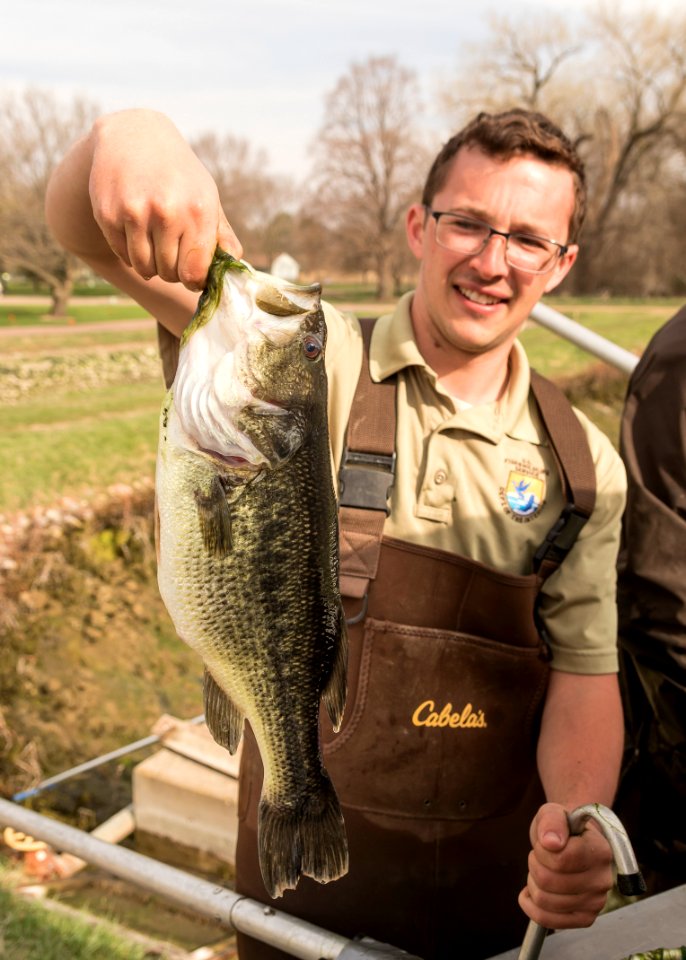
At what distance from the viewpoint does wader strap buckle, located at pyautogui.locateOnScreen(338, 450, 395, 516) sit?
2445 millimetres

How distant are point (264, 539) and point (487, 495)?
1.06 m

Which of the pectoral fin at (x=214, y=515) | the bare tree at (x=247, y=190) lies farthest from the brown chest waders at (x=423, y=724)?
the bare tree at (x=247, y=190)

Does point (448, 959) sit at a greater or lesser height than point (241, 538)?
lesser

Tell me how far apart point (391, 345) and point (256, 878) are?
1.61m

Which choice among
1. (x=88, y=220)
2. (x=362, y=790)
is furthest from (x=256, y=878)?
(x=88, y=220)

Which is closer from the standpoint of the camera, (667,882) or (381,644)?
(381,644)

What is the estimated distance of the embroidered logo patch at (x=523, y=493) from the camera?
8.79 feet

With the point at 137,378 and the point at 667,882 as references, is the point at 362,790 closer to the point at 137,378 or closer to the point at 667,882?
the point at 667,882

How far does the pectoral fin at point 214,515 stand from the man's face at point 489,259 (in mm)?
1193

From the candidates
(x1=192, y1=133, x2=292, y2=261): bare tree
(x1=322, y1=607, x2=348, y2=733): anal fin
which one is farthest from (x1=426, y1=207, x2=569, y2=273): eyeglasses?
(x1=192, y1=133, x2=292, y2=261): bare tree

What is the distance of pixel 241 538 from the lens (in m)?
1.76

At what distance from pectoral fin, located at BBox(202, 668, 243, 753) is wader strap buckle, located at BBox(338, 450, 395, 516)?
0.71m

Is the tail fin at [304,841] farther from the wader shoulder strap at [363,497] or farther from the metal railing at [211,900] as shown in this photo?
the wader shoulder strap at [363,497]

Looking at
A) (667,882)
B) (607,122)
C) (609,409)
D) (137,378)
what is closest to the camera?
(667,882)
